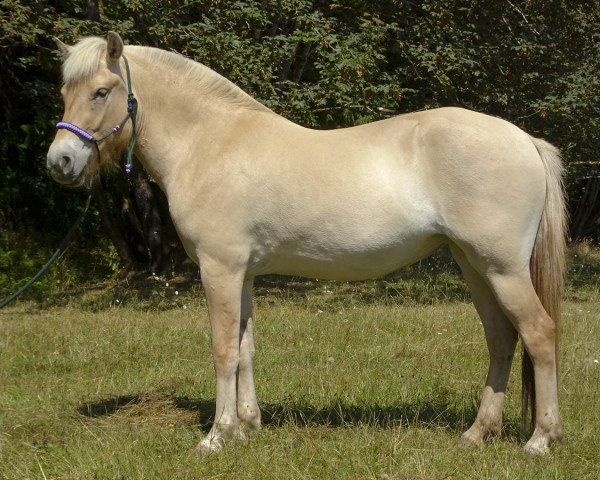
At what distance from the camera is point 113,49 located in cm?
427

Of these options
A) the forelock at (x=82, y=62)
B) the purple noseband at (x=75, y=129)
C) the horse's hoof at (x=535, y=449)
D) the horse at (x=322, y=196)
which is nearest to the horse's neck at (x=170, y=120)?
the horse at (x=322, y=196)

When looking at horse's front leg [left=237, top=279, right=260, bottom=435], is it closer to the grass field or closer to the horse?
the horse

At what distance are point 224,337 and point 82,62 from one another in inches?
67.6

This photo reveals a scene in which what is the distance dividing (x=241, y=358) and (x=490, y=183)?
177 centimetres

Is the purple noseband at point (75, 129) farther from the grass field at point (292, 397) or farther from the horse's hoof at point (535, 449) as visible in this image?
the horse's hoof at point (535, 449)

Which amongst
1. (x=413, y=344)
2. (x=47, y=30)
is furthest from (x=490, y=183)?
(x=47, y=30)

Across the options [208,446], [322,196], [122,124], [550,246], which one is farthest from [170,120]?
[550,246]

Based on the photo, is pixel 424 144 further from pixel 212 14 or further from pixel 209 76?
pixel 212 14

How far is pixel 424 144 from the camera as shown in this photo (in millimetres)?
4168

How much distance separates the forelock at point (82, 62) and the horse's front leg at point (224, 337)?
4.10 feet

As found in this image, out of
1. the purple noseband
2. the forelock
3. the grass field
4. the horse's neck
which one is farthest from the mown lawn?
the forelock

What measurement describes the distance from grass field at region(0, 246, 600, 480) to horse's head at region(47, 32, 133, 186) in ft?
4.97

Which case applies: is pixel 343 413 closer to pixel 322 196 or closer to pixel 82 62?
pixel 322 196

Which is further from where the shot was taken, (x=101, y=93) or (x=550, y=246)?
(x=101, y=93)
